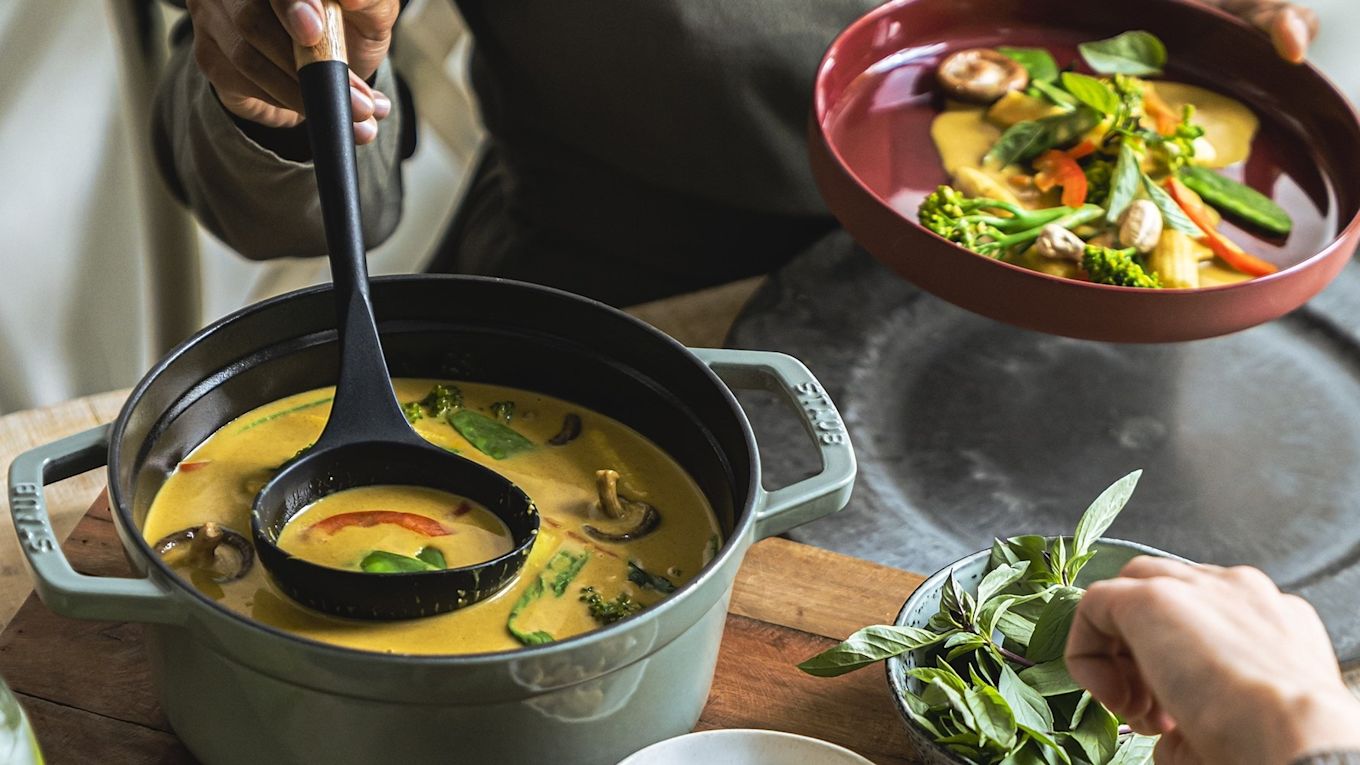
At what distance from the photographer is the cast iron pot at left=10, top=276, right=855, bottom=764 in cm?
78

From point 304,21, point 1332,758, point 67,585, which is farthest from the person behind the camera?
point 304,21

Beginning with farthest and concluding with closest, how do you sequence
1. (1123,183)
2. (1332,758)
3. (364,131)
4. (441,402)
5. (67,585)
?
1. (1123,183)
2. (364,131)
3. (441,402)
4. (67,585)
5. (1332,758)

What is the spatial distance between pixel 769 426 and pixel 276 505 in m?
0.52

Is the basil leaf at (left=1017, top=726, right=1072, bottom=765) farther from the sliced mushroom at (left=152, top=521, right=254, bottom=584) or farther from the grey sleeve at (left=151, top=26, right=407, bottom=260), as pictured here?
the grey sleeve at (left=151, top=26, right=407, bottom=260)

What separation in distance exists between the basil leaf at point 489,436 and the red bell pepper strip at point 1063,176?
2.10 ft

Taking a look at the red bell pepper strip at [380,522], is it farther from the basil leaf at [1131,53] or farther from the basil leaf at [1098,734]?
the basil leaf at [1131,53]

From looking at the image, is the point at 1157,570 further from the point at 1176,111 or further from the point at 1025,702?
the point at 1176,111

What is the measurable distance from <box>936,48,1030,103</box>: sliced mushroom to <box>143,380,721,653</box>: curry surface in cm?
64

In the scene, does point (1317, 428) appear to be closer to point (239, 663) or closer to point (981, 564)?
point (981, 564)

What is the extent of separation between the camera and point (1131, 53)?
156cm

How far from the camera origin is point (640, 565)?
98cm

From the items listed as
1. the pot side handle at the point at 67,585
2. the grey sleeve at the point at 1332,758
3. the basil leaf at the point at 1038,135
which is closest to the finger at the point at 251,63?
the pot side handle at the point at 67,585

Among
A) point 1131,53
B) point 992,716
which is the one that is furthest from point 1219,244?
point 992,716

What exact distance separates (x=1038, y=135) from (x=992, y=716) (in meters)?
0.75
